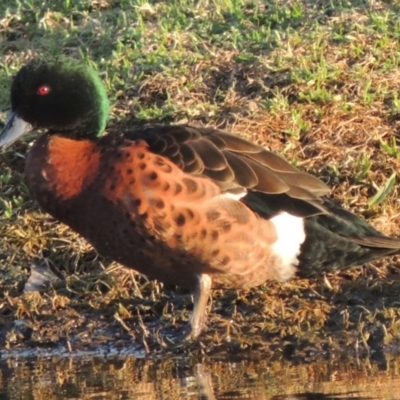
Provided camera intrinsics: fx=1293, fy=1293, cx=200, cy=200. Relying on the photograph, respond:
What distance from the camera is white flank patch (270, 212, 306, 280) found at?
5.86 m

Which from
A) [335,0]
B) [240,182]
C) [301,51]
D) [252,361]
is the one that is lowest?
[252,361]

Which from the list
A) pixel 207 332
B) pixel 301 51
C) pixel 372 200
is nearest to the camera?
pixel 207 332

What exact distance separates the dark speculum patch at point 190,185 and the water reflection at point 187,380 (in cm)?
74

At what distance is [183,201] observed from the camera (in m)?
5.66

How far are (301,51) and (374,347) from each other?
263 centimetres

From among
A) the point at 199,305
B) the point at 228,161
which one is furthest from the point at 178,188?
the point at 199,305

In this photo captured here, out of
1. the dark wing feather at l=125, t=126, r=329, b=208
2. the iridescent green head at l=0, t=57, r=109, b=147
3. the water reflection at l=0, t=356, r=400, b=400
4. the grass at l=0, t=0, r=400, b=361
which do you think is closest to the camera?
the water reflection at l=0, t=356, r=400, b=400

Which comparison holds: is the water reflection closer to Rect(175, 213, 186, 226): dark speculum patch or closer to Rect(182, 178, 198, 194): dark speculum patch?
Rect(175, 213, 186, 226): dark speculum patch

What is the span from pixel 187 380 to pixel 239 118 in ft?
7.47

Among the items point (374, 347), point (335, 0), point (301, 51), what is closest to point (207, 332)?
point (374, 347)

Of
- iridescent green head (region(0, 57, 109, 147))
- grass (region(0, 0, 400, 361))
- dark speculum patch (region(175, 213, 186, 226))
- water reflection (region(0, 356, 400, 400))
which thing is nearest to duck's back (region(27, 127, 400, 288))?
dark speculum patch (region(175, 213, 186, 226))

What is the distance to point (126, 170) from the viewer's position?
5.66 m

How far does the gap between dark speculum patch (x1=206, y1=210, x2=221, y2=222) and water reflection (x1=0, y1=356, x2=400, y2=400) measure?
0.63 m

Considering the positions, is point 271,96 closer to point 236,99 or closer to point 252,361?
point 236,99
